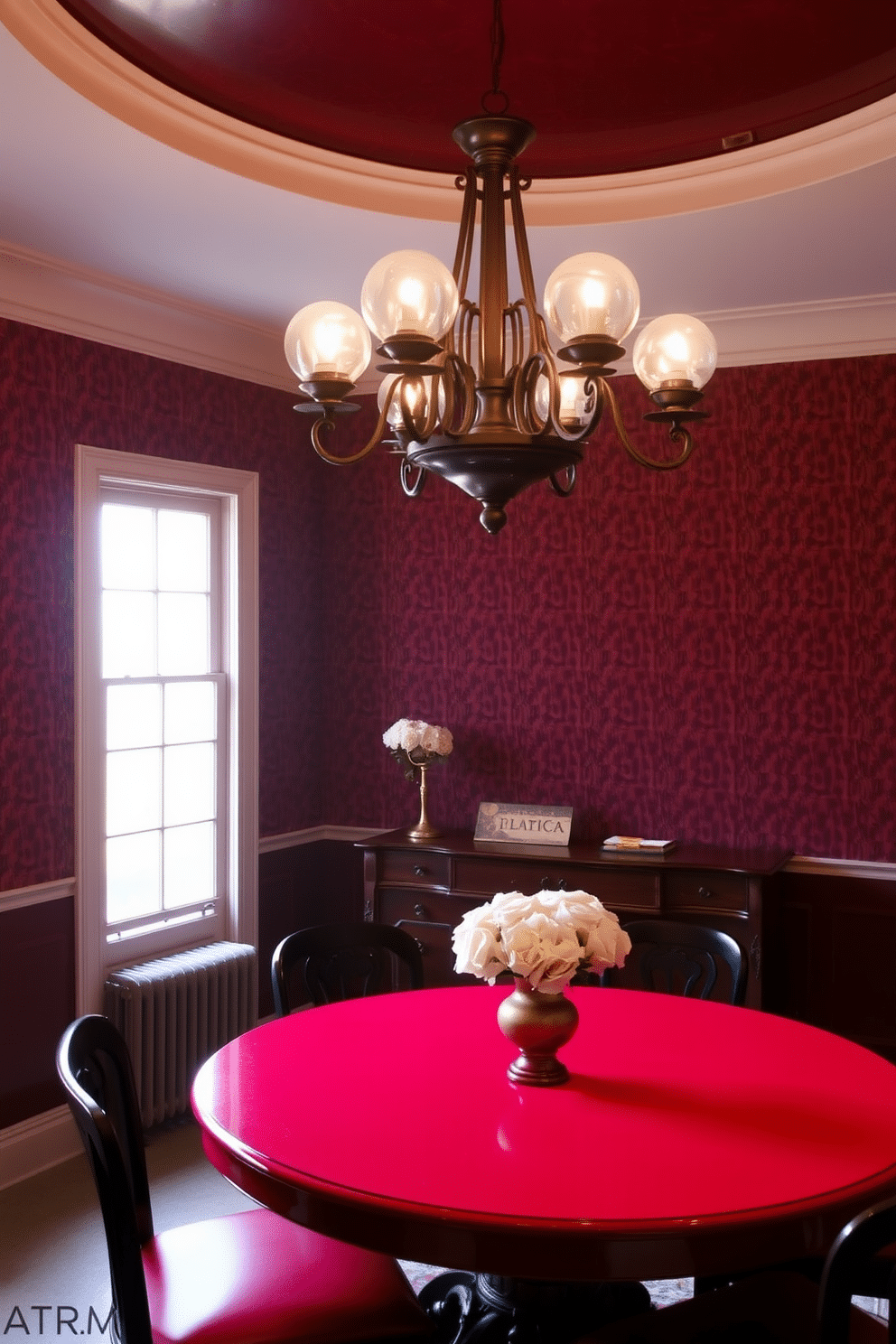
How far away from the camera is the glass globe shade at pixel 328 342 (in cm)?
218

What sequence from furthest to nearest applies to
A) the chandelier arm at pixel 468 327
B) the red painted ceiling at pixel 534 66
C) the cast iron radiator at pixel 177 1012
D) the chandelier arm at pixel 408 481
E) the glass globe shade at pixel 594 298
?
the cast iron radiator at pixel 177 1012, the red painted ceiling at pixel 534 66, the chandelier arm at pixel 408 481, the chandelier arm at pixel 468 327, the glass globe shade at pixel 594 298

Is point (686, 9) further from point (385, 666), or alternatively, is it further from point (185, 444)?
point (385, 666)

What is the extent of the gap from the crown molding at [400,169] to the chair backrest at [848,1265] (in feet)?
8.39

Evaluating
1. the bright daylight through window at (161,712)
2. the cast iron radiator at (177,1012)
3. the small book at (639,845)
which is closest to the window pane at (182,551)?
the bright daylight through window at (161,712)

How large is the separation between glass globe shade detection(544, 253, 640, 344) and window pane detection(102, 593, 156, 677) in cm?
271

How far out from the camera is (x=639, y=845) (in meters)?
4.46

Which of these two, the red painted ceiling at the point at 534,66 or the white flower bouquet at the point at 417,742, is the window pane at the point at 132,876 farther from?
the red painted ceiling at the point at 534,66

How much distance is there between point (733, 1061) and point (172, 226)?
111 inches

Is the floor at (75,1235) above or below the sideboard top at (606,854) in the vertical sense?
below

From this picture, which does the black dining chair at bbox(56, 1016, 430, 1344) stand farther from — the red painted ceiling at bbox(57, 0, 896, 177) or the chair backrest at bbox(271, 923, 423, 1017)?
the red painted ceiling at bbox(57, 0, 896, 177)

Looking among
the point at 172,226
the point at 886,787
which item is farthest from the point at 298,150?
the point at 886,787

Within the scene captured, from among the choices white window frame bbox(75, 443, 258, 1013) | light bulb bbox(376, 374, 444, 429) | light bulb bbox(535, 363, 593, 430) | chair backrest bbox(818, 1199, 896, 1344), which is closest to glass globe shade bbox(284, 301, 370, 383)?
light bulb bbox(376, 374, 444, 429)

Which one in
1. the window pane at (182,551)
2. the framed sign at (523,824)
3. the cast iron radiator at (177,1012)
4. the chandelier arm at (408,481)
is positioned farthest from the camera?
the framed sign at (523,824)

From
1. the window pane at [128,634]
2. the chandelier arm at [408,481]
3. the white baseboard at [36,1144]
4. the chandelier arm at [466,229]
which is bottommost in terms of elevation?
the white baseboard at [36,1144]
